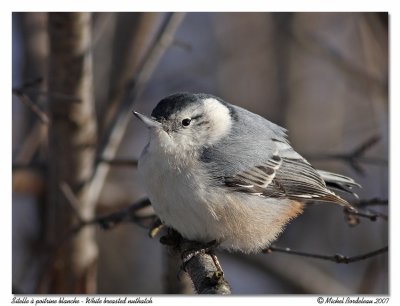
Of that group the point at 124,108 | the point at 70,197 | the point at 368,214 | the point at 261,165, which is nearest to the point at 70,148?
the point at 70,197

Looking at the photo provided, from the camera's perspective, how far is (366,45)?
119 inches

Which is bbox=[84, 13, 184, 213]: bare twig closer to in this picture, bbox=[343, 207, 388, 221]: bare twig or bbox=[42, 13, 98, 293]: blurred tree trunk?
bbox=[42, 13, 98, 293]: blurred tree trunk

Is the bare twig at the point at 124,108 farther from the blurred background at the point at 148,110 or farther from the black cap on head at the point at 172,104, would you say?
the black cap on head at the point at 172,104

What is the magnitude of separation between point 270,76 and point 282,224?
151 centimetres

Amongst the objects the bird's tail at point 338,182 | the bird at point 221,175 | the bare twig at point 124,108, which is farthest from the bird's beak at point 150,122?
the bird's tail at point 338,182

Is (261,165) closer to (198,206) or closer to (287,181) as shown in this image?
(287,181)

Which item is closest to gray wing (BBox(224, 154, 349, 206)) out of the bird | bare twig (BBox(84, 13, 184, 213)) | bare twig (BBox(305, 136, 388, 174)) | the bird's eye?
the bird

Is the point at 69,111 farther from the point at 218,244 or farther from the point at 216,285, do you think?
the point at 216,285

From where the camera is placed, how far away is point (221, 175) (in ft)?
7.25

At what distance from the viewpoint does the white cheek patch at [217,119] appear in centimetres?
230

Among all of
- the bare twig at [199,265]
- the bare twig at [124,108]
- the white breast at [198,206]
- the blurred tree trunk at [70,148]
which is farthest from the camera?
the bare twig at [124,108]

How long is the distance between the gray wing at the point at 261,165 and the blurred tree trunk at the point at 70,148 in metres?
0.65

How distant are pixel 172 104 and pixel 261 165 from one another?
0.43 m
